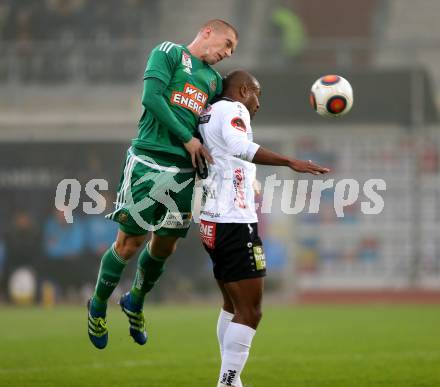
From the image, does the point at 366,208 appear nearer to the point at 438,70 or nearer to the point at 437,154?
the point at 437,154

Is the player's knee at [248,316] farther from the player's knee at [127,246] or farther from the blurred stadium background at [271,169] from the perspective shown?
the blurred stadium background at [271,169]

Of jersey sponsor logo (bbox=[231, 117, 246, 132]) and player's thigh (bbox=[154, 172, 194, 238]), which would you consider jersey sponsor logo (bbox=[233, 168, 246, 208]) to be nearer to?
jersey sponsor logo (bbox=[231, 117, 246, 132])

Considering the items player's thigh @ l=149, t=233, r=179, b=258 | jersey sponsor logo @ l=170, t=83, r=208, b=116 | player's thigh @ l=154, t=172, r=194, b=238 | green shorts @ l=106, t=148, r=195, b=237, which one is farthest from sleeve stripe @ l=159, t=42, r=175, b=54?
player's thigh @ l=149, t=233, r=179, b=258

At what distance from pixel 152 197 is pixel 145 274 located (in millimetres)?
750

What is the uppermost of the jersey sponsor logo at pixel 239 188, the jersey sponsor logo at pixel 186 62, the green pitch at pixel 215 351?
the jersey sponsor logo at pixel 186 62

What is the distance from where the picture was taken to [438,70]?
762 inches

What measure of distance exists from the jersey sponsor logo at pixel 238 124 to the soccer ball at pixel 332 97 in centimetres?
88

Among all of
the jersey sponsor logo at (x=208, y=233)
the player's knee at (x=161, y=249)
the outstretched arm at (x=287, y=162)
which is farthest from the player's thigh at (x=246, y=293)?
the player's knee at (x=161, y=249)

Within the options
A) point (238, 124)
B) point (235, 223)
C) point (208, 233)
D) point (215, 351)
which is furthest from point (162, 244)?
point (215, 351)

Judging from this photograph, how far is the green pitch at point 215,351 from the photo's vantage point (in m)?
8.03

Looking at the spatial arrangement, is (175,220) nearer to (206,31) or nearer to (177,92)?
(177,92)

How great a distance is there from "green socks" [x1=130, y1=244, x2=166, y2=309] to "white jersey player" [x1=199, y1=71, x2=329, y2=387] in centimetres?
101

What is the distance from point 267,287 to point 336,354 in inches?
296

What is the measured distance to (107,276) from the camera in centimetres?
764
